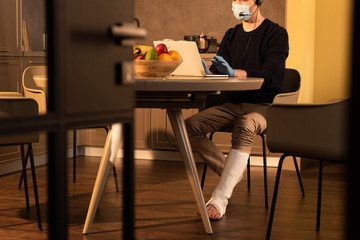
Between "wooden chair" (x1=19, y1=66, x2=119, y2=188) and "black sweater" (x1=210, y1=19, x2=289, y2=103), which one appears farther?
"wooden chair" (x1=19, y1=66, x2=119, y2=188)

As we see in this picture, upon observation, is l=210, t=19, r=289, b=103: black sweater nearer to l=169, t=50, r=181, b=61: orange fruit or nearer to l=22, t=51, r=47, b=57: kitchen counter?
l=169, t=50, r=181, b=61: orange fruit

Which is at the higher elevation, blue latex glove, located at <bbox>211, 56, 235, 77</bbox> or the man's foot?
blue latex glove, located at <bbox>211, 56, 235, 77</bbox>

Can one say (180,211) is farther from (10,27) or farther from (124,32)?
(124,32)

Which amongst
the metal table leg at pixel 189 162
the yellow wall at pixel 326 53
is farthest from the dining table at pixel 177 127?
the yellow wall at pixel 326 53

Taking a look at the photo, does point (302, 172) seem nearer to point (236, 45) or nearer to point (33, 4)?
A: point (236, 45)

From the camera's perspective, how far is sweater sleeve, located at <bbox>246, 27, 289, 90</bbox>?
2887 mm

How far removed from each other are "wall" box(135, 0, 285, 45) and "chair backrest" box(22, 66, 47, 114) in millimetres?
1689

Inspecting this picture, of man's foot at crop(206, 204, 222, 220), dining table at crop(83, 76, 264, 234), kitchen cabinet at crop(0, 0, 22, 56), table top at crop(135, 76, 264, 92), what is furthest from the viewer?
kitchen cabinet at crop(0, 0, 22, 56)

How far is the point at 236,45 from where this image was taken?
318cm

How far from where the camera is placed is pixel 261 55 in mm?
3070

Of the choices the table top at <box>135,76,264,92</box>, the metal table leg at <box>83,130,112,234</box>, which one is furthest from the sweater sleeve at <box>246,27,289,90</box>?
the metal table leg at <box>83,130,112,234</box>

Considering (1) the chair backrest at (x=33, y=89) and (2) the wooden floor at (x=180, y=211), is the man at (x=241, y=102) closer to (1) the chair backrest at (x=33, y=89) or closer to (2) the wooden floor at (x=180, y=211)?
(2) the wooden floor at (x=180, y=211)

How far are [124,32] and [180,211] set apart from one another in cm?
217

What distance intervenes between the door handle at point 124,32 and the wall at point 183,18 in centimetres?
411
